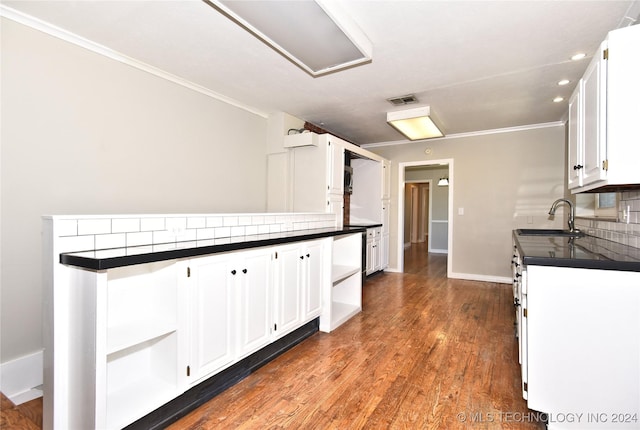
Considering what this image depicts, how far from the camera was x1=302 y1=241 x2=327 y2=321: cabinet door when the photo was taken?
8.93ft

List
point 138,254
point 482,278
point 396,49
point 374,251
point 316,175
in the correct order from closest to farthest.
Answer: point 138,254, point 396,49, point 316,175, point 482,278, point 374,251

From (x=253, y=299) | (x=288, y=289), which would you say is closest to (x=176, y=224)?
(x=253, y=299)

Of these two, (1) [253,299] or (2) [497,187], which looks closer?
(1) [253,299]

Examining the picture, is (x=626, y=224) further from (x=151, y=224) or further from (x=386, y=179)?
(x=386, y=179)

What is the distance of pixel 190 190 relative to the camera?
3.20 metres

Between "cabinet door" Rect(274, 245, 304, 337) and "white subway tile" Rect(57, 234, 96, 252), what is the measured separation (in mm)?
1162

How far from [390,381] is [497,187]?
392cm

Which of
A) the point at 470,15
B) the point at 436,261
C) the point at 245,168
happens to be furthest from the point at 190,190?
the point at 436,261

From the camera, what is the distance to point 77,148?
2.36 meters

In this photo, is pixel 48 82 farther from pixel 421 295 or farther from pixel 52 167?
pixel 421 295

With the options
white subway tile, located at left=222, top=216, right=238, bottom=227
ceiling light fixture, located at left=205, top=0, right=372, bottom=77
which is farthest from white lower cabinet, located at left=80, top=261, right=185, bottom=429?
ceiling light fixture, located at left=205, top=0, right=372, bottom=77

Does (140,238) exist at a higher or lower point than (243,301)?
higher

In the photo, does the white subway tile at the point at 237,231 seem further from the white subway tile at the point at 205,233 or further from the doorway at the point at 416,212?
the doorway at the point at 416,212

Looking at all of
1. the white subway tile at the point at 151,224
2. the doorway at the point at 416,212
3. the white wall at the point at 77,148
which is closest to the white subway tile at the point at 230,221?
the white subway tile at the point at 151,224
